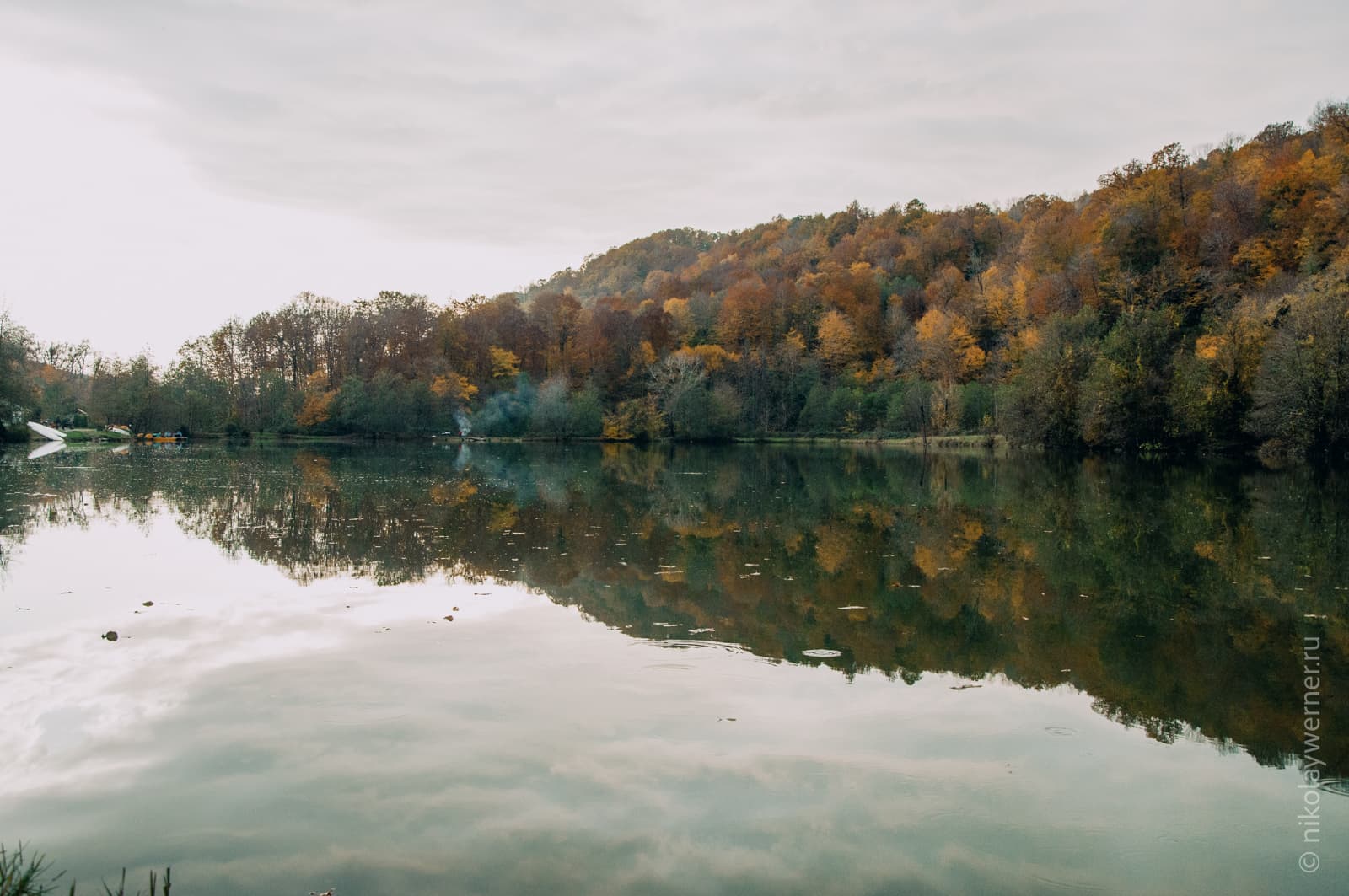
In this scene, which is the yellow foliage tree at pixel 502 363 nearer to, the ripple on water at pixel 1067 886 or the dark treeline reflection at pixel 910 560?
the dark treeline reflection at pixel 910 560

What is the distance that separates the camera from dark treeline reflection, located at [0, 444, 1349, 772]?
25.4ft

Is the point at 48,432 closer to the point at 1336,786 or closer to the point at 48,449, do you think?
the point at 48,449

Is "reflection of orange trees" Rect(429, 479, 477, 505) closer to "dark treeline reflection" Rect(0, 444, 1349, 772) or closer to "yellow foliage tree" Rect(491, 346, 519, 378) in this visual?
"dark treeline reflection" Rect(0, 444, 1349, 772)

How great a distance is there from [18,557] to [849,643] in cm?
1170

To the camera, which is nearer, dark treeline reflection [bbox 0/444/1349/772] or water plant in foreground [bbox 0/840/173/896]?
water plant in foreground [bbox 0/840/173/896]

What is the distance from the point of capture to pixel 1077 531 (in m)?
16.5

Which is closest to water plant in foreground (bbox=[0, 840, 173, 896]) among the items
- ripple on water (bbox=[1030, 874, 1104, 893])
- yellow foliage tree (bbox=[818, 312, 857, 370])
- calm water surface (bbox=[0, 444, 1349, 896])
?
calm water surface (bbox=[0, 444, 1349, 896])

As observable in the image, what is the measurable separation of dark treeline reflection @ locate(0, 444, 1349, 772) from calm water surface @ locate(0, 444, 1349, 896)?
80mm

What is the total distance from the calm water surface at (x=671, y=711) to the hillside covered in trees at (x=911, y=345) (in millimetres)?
32945

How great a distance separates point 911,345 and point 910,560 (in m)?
70.8

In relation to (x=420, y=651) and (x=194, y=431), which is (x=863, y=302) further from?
(x=420, y=651)

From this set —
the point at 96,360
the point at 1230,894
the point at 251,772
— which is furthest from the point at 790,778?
the point at 96,360

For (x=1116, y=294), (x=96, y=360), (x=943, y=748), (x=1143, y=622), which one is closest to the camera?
(x=943, y=748)

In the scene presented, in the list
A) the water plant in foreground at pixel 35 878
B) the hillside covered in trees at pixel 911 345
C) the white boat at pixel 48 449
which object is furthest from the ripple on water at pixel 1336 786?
the white boat at pixel 48 449
